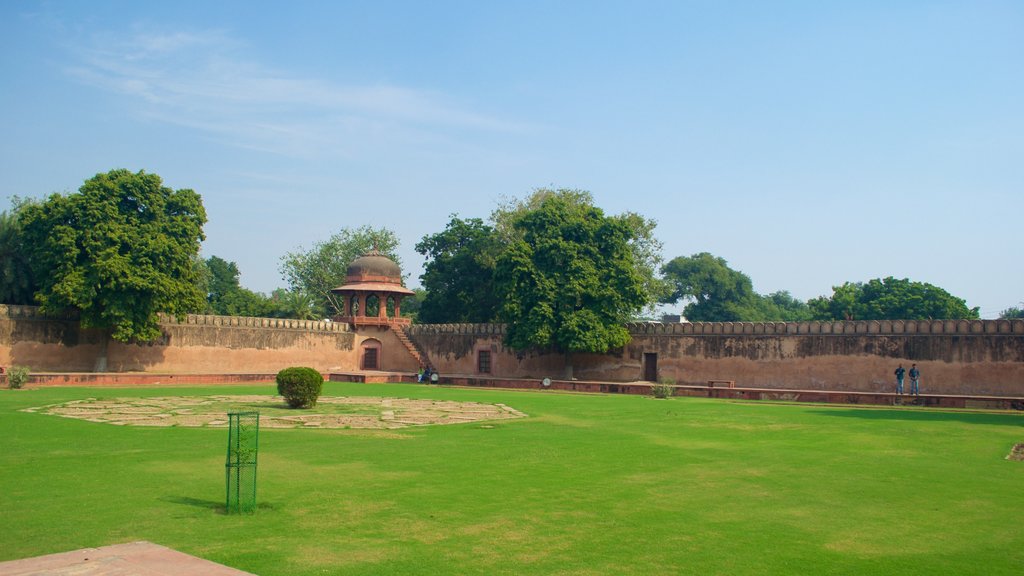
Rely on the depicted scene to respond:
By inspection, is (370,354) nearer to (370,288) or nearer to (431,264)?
(370,288)

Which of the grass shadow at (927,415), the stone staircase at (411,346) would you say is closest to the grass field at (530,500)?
the grass shadow at (927,415)

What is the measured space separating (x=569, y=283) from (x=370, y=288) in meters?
9.10

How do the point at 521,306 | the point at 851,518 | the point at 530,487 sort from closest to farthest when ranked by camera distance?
the point at 851,518 < the point at 530,487 < the point at 521,306

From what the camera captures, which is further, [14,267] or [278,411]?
[14,267]

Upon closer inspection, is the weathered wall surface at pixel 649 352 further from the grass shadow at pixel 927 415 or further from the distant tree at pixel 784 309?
the distant tree at pixel 784 309

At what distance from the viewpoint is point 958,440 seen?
36.8ft

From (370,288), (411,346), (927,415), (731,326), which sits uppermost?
(370,288)

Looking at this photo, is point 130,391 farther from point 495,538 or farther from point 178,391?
point 495,538

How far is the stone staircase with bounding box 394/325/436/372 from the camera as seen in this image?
32.2 metres

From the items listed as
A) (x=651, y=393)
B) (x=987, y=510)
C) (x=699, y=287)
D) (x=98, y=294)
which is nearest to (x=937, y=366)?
(x=651, y=393)

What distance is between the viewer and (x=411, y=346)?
32750mm

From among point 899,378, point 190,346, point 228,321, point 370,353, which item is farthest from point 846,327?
point 190,346

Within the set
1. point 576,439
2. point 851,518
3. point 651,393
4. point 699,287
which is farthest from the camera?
point 699,287

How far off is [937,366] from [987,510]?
17.9 m
